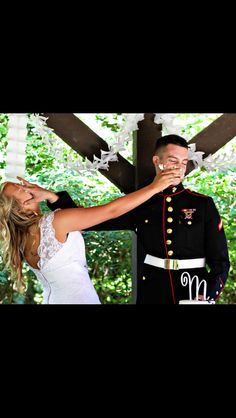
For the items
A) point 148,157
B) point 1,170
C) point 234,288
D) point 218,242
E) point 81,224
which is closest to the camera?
point 81,224

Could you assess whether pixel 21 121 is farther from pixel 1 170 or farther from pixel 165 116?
pixel 1 170

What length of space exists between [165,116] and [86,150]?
0.47 m

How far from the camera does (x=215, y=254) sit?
386 cm

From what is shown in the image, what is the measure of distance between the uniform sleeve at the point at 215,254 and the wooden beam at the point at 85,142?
0.56m

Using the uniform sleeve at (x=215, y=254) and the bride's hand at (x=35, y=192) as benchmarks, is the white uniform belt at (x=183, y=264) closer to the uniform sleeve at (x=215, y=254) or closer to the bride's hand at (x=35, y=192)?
the uniform sleeve at (x=215, y=254)

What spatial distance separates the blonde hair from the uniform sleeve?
0.88 m

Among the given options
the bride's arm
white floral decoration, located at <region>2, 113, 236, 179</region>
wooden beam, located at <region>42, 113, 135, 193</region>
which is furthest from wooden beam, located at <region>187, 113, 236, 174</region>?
the bride's arm

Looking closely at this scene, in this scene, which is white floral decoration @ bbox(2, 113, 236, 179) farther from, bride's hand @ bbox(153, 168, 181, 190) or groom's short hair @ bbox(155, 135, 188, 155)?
bride's hand @ bbox(153, 168, 181, 190)

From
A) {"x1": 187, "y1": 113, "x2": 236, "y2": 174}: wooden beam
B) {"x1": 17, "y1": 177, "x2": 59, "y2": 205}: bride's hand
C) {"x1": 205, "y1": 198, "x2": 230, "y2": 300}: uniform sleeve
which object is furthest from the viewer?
{"x1": 187, "y1": 113, "x2": 236, "y2": 174}: wooden beam

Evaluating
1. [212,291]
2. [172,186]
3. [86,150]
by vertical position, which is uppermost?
[86,150]

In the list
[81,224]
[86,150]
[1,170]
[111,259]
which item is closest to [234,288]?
[111,259]

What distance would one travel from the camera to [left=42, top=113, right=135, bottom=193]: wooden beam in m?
4.29

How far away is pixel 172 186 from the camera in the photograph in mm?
3953

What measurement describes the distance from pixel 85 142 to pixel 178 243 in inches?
32.4
